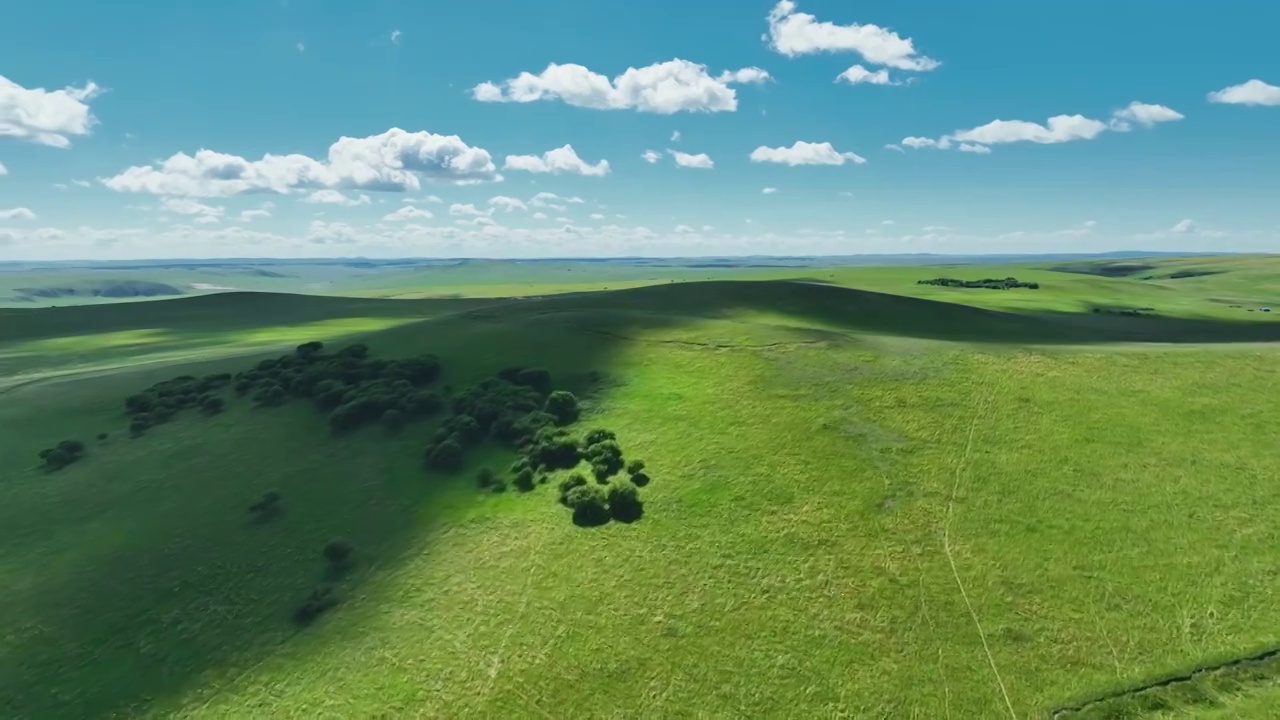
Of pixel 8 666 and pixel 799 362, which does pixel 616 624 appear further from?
pixel 799 362

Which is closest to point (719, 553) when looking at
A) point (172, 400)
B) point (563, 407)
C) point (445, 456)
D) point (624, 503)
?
point (624, 503)

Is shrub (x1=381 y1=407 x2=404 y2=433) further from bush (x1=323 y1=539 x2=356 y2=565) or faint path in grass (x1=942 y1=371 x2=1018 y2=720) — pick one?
faint path in grass (x1=942 y1=371 x2=1018 y2=720)

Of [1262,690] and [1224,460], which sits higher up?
[1224,460]

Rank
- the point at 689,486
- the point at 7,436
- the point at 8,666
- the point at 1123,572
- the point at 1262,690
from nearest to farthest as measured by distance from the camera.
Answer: the point at 1262,690 < the point at 8,666 < the point at 1123,572 < the point at 689,486 < the point at 7,436

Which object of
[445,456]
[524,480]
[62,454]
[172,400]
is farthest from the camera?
[172,400]

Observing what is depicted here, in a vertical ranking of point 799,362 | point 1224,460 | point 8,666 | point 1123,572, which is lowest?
point 8,666

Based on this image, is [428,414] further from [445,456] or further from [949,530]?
[949,530]

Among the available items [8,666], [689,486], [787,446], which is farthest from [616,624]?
[8,666]
